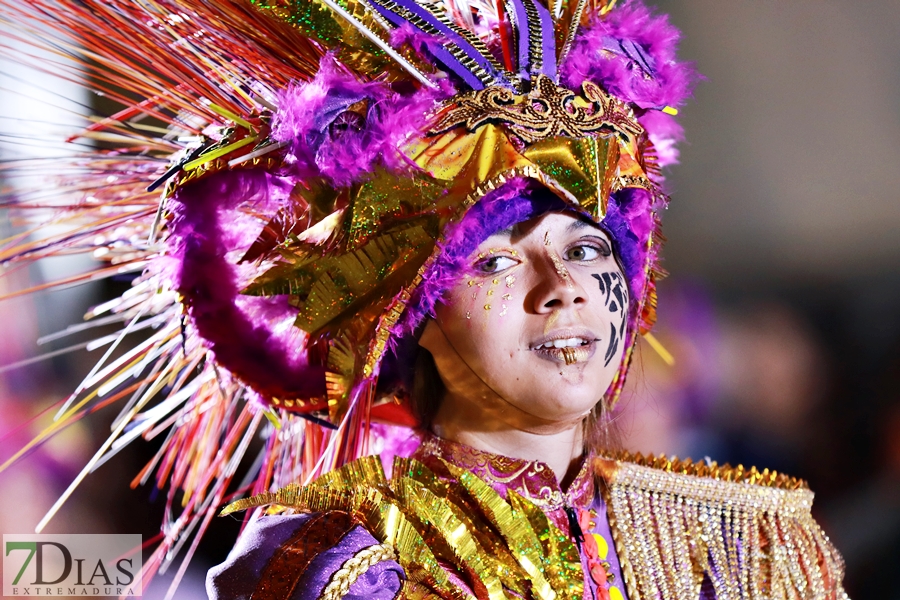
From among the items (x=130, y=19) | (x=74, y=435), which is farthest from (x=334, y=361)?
(x=74, y=435)

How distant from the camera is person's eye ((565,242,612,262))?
135 centimetres

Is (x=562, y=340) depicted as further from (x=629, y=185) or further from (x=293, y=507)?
(x=293, y=507)

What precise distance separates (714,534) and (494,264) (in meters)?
0.60

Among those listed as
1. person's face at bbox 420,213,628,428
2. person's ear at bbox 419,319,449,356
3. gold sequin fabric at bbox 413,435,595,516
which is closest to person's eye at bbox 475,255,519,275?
person's face at bbox 420,213,628,428

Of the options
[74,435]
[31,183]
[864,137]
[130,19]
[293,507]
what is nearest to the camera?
[293,507]

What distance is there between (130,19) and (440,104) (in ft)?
1.83

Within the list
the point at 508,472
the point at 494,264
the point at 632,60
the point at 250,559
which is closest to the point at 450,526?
the point at 508,472

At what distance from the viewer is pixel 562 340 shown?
128cm

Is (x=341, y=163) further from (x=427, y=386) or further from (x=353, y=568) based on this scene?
(x=353, y=568)

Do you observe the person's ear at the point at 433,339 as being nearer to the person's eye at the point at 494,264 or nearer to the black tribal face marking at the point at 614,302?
the person's eye at the point at 494,264

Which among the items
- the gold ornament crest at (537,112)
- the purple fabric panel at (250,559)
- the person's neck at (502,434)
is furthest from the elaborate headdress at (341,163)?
the purple fabric panel at (250,559)

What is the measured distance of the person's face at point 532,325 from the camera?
4.19 feet

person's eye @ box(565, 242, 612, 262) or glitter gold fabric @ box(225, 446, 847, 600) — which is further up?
person's eye @ box(565, 242, 612, 262)

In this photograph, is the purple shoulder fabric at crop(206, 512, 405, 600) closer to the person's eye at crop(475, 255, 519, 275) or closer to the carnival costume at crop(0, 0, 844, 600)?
the carnival costume at crop(0, 0, 844, 600)
